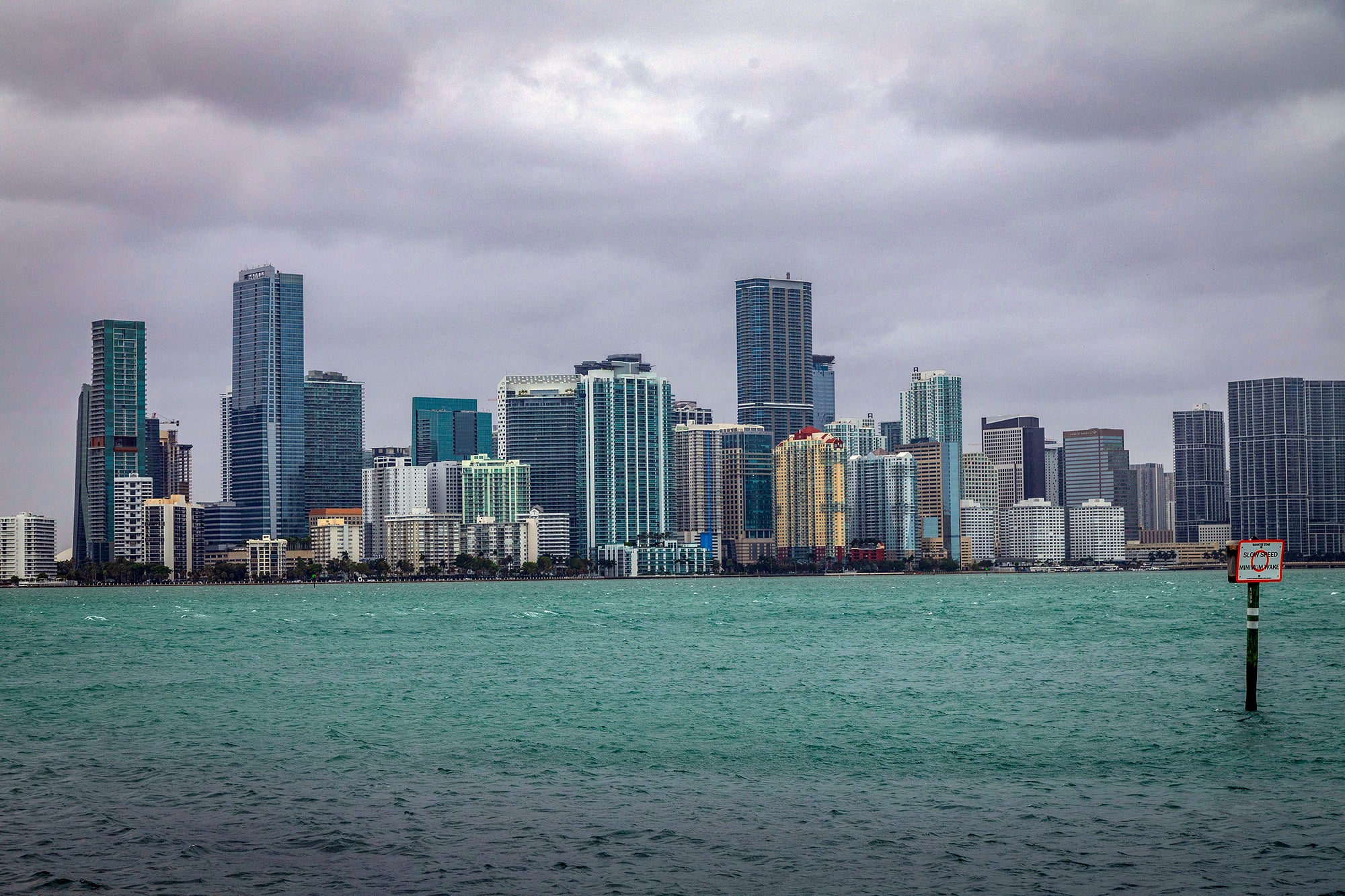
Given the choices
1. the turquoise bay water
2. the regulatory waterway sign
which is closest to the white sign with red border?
the regulatory waterway sign

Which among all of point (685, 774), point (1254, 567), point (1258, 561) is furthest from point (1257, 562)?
point (685, 774)

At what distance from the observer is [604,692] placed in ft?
201

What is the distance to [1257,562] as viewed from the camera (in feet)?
152

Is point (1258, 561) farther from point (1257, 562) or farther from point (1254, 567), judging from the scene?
point (1254, 567)

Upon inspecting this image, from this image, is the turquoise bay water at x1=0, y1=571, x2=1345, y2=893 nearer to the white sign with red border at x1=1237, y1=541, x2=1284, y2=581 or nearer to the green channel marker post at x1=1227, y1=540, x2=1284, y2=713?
the green channel marker post at x1=1227, y1=540, x2=1284, y2=713

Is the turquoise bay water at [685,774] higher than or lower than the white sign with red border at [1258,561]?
lower

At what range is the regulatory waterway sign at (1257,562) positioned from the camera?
Result: 46188 mm

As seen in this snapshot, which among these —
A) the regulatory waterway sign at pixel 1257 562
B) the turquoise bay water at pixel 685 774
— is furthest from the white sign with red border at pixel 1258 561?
the turquoise bay water at pixel 685 774

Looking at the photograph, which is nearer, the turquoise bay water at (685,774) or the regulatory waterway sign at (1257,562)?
the turquoise bay water at (685,774)

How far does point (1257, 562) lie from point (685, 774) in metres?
20.3

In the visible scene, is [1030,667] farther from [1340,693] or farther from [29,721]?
[29,721]

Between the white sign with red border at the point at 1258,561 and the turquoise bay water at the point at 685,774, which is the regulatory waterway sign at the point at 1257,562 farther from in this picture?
the turquoise bay water at the point at 685,774

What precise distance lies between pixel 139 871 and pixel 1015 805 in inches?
722

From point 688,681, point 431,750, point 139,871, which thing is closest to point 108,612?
point 688,681
